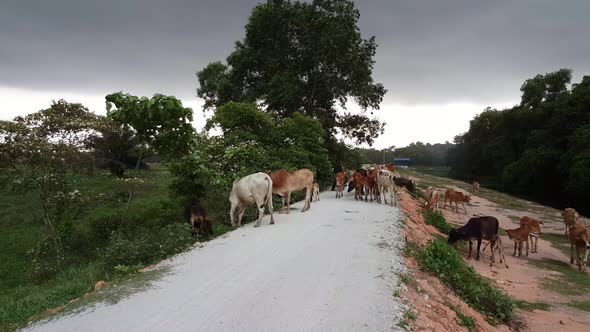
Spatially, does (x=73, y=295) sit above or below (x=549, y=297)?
above

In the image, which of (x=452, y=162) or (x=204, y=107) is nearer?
(x=204, y=107)

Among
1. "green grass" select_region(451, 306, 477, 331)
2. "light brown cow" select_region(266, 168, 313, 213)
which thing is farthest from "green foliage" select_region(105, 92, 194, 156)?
"green grass" select_region(451, 306, 477, 331)

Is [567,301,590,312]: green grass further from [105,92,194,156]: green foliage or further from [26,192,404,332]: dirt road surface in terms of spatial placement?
[105,92,194,156]: green foliage

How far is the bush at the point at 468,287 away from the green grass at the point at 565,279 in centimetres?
331

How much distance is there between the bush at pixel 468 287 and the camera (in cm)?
604

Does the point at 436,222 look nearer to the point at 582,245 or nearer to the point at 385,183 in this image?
the point at 385,183

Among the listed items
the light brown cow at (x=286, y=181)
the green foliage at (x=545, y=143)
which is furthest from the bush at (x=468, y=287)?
the green foliage at (x=545, y=143)

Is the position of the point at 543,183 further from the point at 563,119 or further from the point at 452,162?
the point at 452,162

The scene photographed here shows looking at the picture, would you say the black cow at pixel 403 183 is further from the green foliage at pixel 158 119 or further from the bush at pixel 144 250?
the bush at pixel 144 250

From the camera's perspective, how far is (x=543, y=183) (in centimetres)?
3438

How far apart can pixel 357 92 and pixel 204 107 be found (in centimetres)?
1369

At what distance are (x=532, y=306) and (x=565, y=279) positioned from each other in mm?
3438

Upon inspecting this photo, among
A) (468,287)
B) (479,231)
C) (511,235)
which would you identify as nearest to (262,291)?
(468,287)

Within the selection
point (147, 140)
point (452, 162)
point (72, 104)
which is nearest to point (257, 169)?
point (147, 140)
